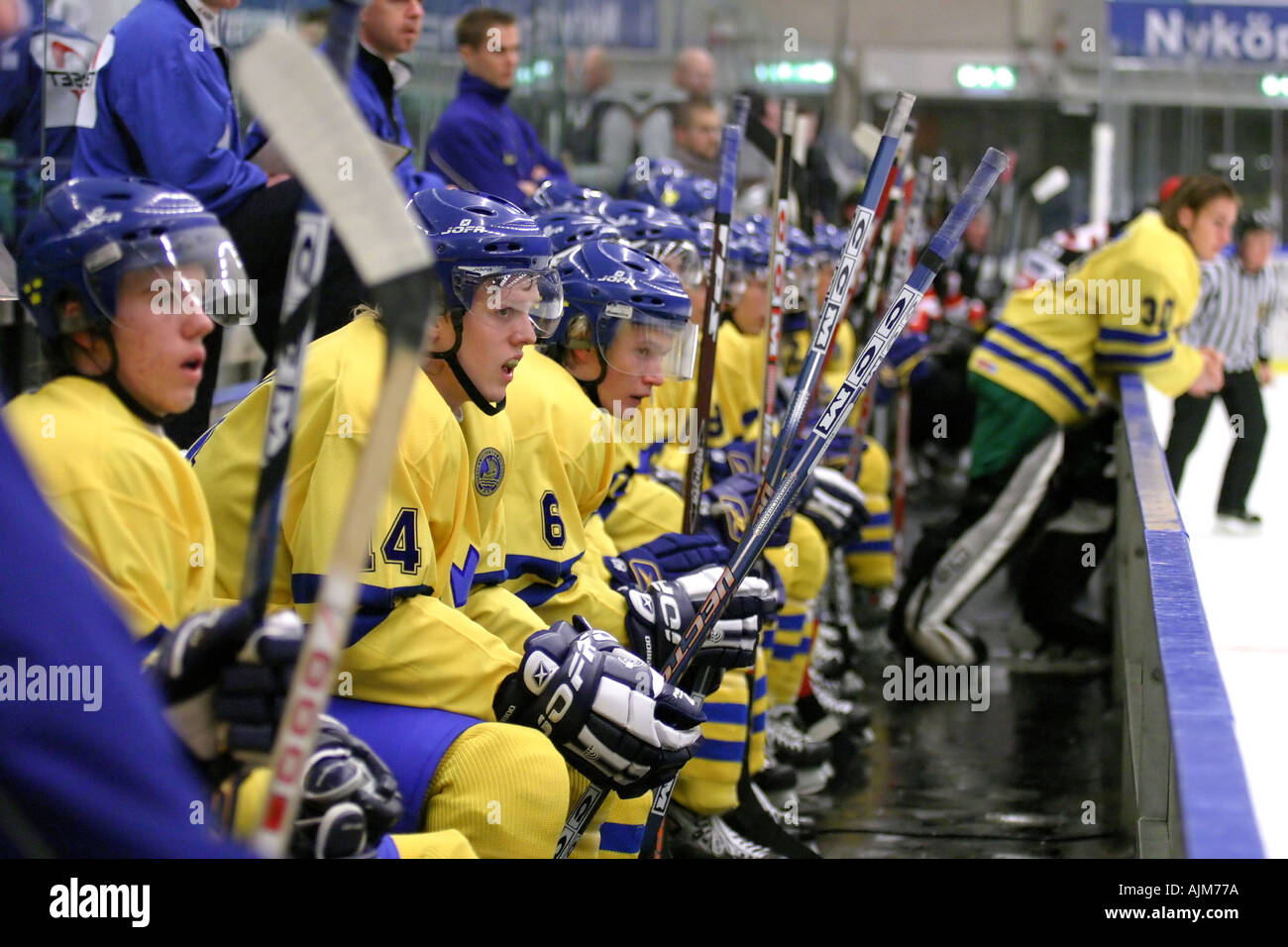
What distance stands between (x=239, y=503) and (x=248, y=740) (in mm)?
721

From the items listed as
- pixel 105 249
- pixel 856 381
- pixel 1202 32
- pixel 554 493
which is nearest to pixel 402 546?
pixel 105 249

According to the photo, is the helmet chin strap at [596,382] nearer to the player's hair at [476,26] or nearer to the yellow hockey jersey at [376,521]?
the yellow hockey jersey at [376,521]

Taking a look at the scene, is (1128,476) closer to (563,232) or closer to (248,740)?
(563,232)

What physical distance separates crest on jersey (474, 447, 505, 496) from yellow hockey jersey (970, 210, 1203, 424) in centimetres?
341

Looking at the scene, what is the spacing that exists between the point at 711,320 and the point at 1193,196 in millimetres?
2973

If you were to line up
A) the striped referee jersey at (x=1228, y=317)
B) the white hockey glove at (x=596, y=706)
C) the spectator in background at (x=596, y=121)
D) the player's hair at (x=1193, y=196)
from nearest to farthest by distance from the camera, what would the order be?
the white hockey glove at (x=596, y=706) < the player's hair at (x=1193, y=196) < the striped referee jersey at (x=1228, y=317) < the spectator in background at (x=596, y=121)

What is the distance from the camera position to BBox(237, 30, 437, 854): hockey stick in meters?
1.06

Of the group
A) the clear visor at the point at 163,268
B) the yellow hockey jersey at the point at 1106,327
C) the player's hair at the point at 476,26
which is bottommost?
the yellow hockey jersey at the point at 1106,327

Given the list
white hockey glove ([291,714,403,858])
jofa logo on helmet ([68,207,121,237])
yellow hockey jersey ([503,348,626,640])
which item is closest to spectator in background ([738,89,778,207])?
yellow hockey jersey ([503,348,626,640])

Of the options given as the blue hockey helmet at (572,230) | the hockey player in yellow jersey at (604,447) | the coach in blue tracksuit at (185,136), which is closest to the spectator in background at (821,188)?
the blue hockey helmet at (572,230)

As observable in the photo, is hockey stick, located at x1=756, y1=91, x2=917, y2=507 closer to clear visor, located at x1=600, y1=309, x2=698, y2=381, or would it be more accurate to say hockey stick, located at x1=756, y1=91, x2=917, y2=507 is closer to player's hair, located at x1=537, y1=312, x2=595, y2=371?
clear visor, located at x1=600, y1=309, x2=698, y2=381

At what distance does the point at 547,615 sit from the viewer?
2764mm

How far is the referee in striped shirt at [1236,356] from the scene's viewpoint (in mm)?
6438

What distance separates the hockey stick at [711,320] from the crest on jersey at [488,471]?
82cm
